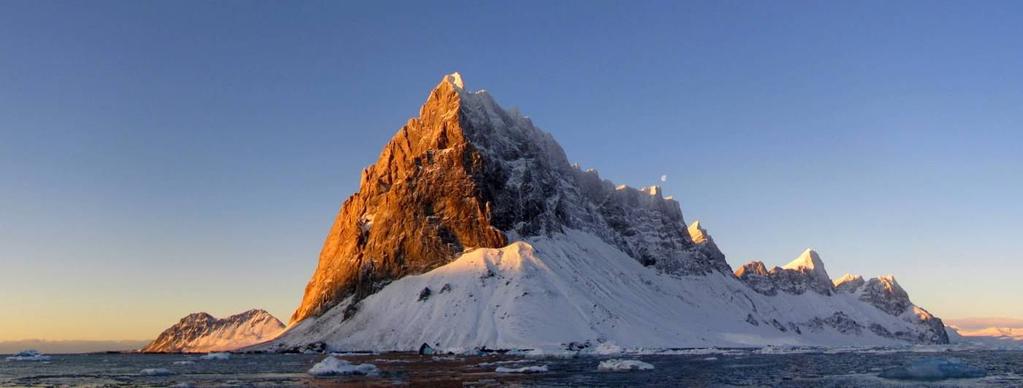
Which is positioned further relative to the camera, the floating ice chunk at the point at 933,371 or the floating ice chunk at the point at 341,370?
the floating ice chunk at the point at 341,370

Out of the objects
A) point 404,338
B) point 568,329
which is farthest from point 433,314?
point 568,329

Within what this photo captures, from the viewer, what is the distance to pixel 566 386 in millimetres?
68000

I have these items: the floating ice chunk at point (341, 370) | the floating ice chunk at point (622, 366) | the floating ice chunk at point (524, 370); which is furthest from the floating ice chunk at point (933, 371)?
the floating ice chunk at point (341, 370)

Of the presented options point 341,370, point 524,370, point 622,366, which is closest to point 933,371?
point 622,366

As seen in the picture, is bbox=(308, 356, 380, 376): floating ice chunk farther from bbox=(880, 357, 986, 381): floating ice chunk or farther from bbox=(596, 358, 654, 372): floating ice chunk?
bbox=(880, 357, 986, 381): floating ice chunk

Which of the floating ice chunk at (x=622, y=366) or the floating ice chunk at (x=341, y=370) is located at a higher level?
the floating ice chunk at (x=341, y=370)

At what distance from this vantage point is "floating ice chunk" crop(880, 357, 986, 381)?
7850 cm

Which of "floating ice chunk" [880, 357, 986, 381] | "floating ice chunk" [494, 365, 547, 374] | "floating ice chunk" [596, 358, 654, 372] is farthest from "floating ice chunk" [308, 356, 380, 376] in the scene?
"floating ice chunk" [880, 357, 986, 381]

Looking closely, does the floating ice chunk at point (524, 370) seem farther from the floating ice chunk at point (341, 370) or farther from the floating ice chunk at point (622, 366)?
the floating ice chunk at point (341, 370)

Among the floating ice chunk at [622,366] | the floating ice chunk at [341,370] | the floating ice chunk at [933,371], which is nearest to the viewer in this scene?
the floating ice chunk at [933,371]

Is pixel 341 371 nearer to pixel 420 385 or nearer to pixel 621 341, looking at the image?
pixel 420 385

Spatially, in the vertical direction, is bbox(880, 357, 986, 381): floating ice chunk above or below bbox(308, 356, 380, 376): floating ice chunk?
below

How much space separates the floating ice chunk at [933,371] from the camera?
258 feet

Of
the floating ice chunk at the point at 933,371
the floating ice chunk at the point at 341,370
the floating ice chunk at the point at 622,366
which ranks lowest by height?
the floating ice chunk at the point at 933,371
